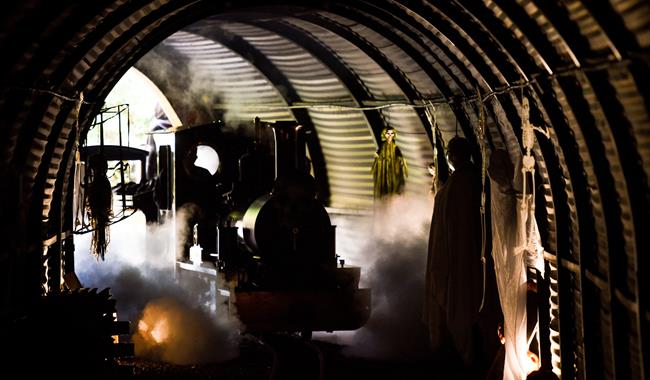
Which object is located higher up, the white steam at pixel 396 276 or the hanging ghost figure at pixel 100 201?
the hanging ghost figure at pixel 100 201

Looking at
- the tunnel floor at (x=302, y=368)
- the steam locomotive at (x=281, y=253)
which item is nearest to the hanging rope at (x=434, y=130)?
the steam locomotive at (x=281, y=253)

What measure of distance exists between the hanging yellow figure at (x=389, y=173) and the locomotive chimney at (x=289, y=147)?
1.99 meters

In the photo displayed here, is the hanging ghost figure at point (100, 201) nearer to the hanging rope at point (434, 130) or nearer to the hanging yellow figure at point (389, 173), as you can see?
the hanging rope at point (434, 130)

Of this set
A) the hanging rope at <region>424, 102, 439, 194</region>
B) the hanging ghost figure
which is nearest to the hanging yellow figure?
the hanging rope at <region>424, 102, 439, 194</region>

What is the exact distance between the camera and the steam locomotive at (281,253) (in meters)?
14.2

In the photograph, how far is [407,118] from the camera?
1631 centimetres

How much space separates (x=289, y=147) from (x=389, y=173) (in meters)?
2.36

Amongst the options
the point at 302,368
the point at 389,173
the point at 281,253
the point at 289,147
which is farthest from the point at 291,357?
the point at 389,173

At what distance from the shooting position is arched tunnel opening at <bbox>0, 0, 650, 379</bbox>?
293 inches

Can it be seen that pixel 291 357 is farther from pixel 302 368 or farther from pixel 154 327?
pixel 154 327

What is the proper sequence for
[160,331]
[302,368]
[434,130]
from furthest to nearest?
[160,331] → [434,130] → [302,368]

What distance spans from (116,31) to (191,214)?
8197 mm

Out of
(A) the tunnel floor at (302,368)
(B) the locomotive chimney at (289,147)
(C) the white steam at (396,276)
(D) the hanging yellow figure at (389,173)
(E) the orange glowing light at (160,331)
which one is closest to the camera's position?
(A) the tunnel floor at (302,368)

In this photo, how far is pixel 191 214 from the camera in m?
18.5
